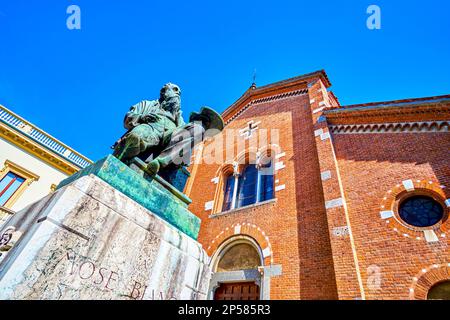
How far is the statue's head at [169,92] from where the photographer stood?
3.57 metres

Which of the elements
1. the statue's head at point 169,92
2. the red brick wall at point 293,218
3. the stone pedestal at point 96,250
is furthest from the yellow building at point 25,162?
the stone pedestal at point 96,250

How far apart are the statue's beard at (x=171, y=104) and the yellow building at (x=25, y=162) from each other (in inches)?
540

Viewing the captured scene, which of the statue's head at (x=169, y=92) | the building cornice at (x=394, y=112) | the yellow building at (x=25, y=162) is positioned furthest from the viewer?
the yellow building at (x=25, y=162)

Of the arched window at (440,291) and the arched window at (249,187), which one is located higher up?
the arched window at (249,187)

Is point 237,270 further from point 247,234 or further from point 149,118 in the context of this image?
point 149,118

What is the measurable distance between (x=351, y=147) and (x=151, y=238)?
795cm

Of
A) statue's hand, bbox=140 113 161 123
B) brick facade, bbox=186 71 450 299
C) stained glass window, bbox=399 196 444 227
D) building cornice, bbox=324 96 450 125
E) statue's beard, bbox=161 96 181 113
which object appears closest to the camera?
statue's hand, bbox=140 113 161 123

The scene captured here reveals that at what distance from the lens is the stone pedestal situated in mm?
1362

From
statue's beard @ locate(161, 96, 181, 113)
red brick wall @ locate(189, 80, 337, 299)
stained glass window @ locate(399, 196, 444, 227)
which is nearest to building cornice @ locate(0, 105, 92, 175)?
red brick wall @ locate(189, 80, 337, 299)

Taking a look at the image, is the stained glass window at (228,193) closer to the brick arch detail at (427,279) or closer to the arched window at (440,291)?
the brick arch detail at (427,279)

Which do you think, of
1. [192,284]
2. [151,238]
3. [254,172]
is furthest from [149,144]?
[254,172]

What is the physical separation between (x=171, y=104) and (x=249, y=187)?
7431 mm

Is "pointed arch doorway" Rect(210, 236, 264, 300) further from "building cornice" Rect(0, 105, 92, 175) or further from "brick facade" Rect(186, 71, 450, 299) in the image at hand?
"building cornice" Rect(0, 105, 92, 175)
